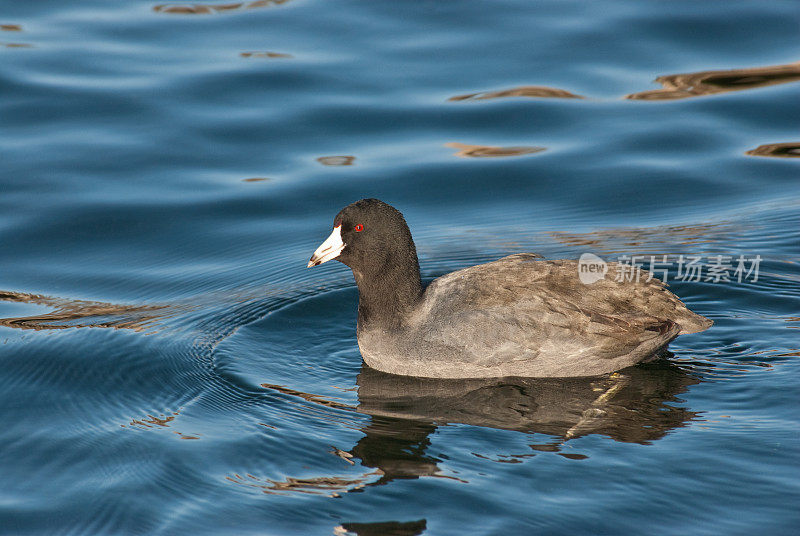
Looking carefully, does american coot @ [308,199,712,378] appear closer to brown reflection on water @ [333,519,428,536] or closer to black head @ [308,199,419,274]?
black head @ [308,199,419,274]

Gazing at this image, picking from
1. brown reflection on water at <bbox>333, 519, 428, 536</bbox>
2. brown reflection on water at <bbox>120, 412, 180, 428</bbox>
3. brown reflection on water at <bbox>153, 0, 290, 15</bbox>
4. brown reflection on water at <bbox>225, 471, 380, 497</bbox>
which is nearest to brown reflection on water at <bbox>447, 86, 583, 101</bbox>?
brown reflection on water at <bbox>153, 0, 290, 15</bbox>

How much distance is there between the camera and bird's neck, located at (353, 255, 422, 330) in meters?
7.31

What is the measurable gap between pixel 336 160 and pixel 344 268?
90.8 inches

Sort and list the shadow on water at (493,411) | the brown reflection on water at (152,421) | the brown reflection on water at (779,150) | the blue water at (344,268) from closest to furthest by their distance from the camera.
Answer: the blue water at (344,268)
the shadow on water at (493,411)
the brown reflection on water at (152,421)
the brown reflection on water at (779,150)

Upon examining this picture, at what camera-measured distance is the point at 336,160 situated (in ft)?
36.9

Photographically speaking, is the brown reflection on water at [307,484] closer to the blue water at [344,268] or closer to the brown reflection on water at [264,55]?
the blue water at [344,268]

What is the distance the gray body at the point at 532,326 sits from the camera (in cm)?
697

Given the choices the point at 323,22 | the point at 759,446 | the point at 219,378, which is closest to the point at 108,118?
the point at 323,22

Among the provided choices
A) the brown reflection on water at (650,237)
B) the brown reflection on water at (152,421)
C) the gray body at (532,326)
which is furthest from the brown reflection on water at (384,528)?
the brown reflection on water at (650,237)

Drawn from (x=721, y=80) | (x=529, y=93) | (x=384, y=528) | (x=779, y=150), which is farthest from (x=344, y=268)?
(x=721, y=80)

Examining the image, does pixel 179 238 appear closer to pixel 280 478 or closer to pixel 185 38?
pixel 280 478

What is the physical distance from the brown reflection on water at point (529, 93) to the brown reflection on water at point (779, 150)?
7.46ft

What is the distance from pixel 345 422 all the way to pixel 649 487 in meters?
1.95

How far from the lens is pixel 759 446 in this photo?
5926 millimetres
